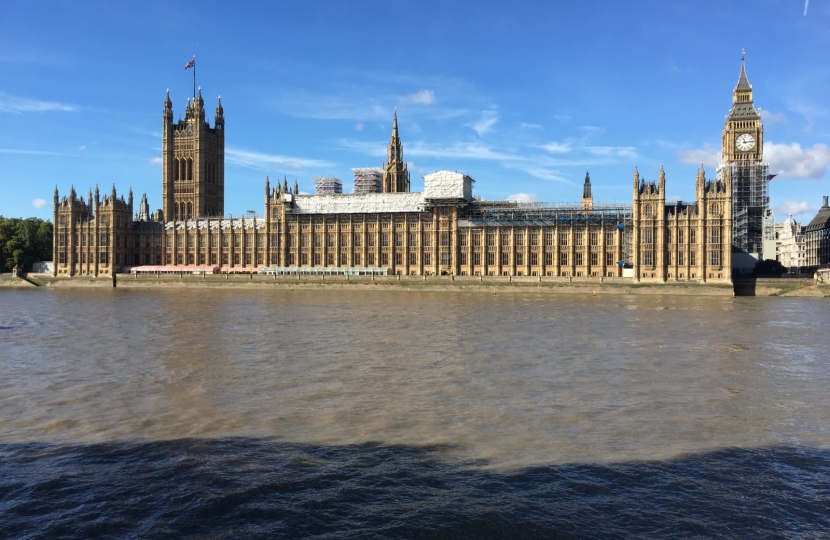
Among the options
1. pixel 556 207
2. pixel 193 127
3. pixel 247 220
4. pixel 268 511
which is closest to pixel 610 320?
pixel 268 511

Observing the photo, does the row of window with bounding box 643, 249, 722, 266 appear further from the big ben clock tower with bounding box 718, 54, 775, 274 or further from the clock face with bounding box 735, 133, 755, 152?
the clock face with bounding box 735, 133, 755, 152

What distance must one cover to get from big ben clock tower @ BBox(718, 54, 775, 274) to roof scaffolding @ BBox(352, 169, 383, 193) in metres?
82.6

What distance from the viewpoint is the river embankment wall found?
9062 cm

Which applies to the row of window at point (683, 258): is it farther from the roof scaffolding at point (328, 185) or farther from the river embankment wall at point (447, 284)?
the roof scaffolding at point (328, 185)

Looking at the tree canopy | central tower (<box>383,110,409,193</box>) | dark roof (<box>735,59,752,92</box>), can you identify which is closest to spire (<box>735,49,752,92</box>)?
dark roof (<box>735,59,752,92</box>)

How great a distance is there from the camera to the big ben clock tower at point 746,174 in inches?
4943

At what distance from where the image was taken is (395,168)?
145000mm

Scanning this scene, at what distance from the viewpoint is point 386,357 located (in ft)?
105

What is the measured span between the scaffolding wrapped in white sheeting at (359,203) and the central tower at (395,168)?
21.4 m

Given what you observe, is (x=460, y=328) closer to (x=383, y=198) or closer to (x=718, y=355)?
(x=718, y=355)

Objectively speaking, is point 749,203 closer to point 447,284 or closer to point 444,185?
point 444,185

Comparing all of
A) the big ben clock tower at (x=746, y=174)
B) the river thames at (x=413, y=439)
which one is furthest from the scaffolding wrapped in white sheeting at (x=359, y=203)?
the river thames at (x=413, y=439)

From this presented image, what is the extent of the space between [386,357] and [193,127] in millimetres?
132777

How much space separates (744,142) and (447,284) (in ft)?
237
